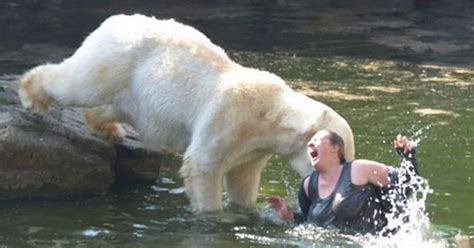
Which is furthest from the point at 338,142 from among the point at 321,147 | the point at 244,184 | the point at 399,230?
the point at 244,184

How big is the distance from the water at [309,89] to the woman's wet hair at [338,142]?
596mm

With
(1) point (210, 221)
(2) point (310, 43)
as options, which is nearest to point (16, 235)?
(1) point (210, 221)

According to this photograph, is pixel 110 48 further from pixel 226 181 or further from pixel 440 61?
pixel 440 61

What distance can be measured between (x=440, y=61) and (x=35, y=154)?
11460 millimetres

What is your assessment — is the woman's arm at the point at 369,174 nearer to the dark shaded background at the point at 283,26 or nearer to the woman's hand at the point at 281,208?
the woman's hand at the point at 281,208

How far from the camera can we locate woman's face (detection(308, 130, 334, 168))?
7.50m

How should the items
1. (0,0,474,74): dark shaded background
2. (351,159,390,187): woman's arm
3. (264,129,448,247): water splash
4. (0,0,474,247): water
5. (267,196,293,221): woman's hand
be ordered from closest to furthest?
(264,129,448,247): water splash, (351,159,390,187): woman's arm, (0,0,474,247): water, (267,196,293,221): woman's hand, (0,0,474,74): dark shaded background

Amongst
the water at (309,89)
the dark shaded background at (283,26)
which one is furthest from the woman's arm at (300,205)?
A: the dark shaded background at (283,26)

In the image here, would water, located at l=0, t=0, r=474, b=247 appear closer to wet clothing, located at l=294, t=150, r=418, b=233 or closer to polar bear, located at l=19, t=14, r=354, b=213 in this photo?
wet clothing, located at l=294, t=150, r=418, b=233

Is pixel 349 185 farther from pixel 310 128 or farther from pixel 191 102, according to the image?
pixel 191 102

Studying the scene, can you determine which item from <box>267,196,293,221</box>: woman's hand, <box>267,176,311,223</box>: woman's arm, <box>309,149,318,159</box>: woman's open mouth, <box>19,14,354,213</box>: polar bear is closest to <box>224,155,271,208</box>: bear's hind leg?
<box>19,14,354,213</box>: polar bear

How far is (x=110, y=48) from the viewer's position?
8562 mm

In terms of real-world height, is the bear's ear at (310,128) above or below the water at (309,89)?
above

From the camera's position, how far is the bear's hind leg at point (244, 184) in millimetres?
8406
